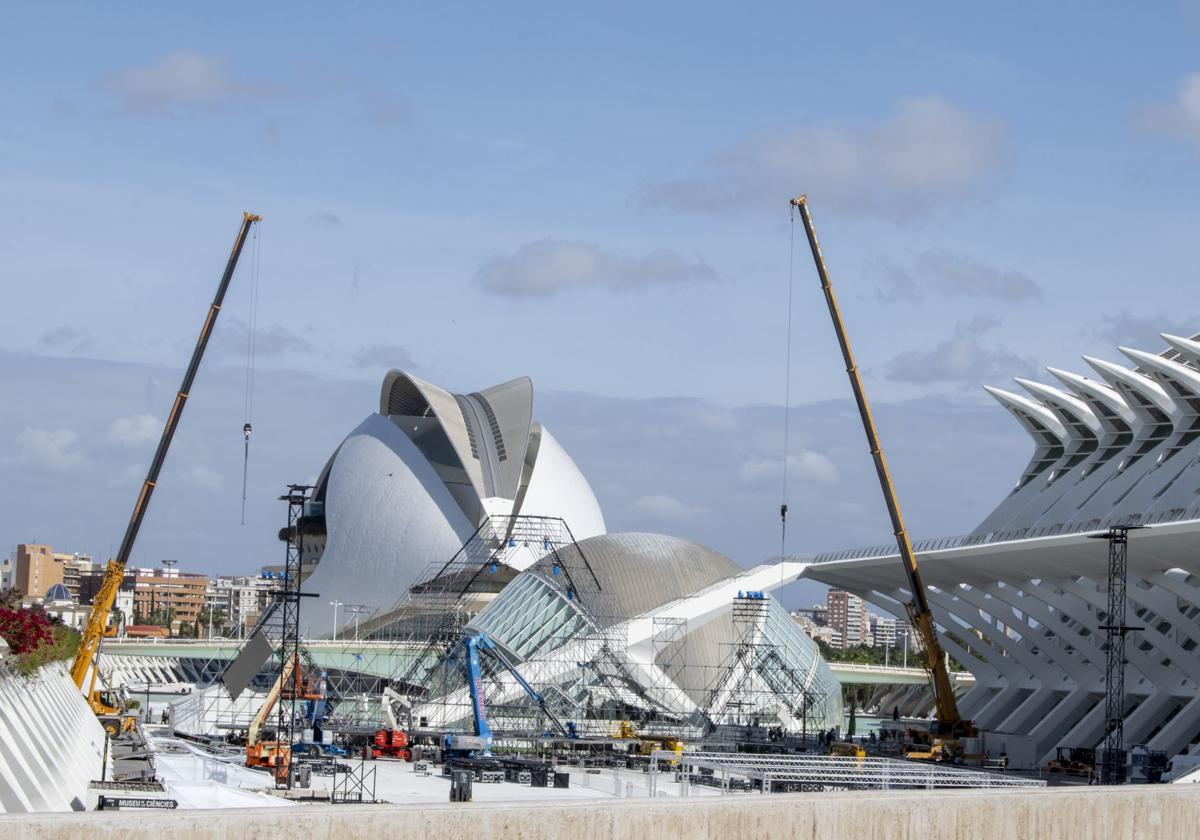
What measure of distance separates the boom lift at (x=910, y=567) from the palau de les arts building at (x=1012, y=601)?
1406 mm

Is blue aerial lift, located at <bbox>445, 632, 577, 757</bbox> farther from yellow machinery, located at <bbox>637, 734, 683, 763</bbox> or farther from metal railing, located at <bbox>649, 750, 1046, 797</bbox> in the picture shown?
metal railing, located at <bbox>649, 750, 1046, 797</bbox>

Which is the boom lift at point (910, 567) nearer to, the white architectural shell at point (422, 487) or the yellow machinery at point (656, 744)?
the yellow machinery at point (656, 744)

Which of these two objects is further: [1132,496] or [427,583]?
[427,583]

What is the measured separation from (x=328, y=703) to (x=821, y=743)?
68.7 feet

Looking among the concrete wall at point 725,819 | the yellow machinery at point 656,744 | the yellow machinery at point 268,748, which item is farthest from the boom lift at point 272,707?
the concrete wall at point 725,819

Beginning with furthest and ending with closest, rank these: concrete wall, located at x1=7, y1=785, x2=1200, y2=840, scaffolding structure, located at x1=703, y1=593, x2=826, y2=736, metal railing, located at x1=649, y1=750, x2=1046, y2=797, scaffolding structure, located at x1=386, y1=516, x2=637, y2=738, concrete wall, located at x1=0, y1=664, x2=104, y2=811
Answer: scaffolding structure, located at x1=703, y1=593, x2=826, y2=736, scaffolding structure, located at x1=386, y1=516, x2=637, y2=738, metal railing, located at x1=649, y1=750, x2=1046, y2=797, concrete wall, located at x1=0, y1=664, x2=104, y2=811, concrete wall, located at x1=7, y1=785, x2=1200, y2=840

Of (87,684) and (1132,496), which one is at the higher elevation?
(1132,496)

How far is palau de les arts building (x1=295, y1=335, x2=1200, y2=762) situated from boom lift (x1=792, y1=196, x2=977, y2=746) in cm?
141

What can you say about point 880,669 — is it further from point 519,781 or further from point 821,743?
point 519,781

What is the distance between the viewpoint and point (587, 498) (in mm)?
119438

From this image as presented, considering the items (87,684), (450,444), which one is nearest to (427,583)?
(450,444)

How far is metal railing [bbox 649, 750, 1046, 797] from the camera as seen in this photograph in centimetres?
5041

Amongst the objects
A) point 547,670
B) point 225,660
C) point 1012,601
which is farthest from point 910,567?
point 225,660

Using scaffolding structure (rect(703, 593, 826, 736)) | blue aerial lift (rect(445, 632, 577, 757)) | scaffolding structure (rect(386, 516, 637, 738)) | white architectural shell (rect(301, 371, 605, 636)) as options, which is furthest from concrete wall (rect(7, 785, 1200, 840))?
white architectural shell (rect(301, 371, 605, 636))
